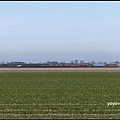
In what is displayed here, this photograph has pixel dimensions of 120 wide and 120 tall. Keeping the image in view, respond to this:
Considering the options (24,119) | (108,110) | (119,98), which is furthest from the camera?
(119,98)

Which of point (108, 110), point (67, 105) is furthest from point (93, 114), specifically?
point (67, 105)

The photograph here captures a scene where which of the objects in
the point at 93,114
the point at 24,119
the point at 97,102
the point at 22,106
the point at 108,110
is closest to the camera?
the point at 24,119

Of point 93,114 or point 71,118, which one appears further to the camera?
point 93,114

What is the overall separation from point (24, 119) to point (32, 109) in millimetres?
2384

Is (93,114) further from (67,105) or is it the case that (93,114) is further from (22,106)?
(22,106)

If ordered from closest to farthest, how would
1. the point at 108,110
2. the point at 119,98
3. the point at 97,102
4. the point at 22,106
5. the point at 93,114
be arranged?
the point at 93,114, the point at 108,110, the point at 22,106, the point at 97,102, the point at 119,98

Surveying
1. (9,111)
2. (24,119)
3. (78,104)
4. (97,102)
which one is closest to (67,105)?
(78,104)

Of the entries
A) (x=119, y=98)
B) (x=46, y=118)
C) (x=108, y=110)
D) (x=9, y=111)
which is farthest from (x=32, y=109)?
(x=119, y=98)

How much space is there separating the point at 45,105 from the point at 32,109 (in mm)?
1272

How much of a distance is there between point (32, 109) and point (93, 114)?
2658mm

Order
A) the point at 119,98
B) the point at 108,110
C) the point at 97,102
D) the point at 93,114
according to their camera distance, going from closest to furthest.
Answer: the point at 93,114
the point at 108,110
the point at 97,102
the point at 119,98

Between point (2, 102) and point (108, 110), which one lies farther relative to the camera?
point (2, 102)

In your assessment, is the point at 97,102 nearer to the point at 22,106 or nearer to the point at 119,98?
the point at 119,98

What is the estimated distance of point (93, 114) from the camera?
12602 mm
